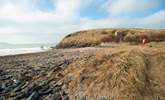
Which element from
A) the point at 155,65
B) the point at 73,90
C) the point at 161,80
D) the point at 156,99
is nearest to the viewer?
the point at 156,99

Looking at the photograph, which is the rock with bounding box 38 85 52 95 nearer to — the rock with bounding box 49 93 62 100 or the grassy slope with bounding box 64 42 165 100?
the rock with bounding box 49 93 62 100

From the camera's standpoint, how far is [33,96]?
8.84m

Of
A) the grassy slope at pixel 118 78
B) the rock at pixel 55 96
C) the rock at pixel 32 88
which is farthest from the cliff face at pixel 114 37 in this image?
the rock at pixel 55 96

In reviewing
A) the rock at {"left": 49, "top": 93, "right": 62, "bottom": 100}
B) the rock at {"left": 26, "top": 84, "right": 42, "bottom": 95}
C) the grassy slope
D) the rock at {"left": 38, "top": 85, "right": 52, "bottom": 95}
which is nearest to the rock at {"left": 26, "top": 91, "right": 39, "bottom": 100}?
the rock at {"left": 38, "top": 85, "right": 52, "bottom": 95}

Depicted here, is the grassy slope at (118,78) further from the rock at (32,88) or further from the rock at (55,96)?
the rock at (32,88)

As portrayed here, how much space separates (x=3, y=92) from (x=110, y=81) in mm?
3668

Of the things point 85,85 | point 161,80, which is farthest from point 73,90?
point 161,80

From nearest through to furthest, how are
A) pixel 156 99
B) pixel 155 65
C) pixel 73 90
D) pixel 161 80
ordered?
1. pixel 156 99
2. pixel 73 90
3. pixel 161 80
4. pixel 155 65

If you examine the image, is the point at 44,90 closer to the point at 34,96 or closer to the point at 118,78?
the point at 34,96

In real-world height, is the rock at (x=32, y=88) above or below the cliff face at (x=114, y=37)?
below

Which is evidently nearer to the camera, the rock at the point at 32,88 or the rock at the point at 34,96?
the rock at the point at 34,96

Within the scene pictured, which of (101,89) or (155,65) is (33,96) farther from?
(155,65)

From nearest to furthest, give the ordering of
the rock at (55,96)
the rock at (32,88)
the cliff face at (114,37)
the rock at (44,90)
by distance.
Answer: the rock at (55,96)
the rock at (44,90)
the rock at (32,88)
the cliff face at (114,37)

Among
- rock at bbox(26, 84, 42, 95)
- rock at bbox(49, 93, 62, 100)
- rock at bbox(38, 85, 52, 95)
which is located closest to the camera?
rock at bbox(49, 93, 62, 100)
